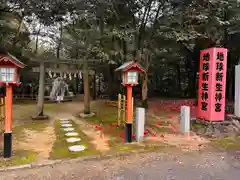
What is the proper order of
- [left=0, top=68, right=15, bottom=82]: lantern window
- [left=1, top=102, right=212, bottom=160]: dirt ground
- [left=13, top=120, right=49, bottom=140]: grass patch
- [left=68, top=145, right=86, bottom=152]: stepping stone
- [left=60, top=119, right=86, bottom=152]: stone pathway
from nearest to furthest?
1. [left=0, top=68, right=15, bottom=82]: lantern window
2. [left=68, top=145, right=86, bottom=152]: stepping stone
3. [left=60, top=119, right=86, bottom=152]: stone pathway
4. [left=1, top=102, right=212, bottom=160]: dirt ground
5. [left=13, top=120, right=49, bottom=140]: grass patch

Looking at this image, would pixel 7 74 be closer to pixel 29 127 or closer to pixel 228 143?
pixel 29 127

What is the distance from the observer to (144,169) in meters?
5.02

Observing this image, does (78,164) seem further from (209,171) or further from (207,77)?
(207,77)

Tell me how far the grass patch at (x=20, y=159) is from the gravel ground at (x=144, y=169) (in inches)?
16.2

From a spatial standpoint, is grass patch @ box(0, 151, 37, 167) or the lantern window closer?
grass patch @ box(0, 151, 37, 167)

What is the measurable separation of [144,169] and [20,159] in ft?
11.4

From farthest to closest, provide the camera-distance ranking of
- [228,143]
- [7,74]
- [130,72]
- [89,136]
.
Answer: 1. [89,136]
2. [228,143]
3. [130,72]
4. [7,74]

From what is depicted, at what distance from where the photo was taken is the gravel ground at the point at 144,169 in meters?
4.59

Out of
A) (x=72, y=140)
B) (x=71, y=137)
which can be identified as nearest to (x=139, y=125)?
(x=72, y=140)

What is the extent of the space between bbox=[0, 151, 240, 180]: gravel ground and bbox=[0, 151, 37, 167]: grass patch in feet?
1.35

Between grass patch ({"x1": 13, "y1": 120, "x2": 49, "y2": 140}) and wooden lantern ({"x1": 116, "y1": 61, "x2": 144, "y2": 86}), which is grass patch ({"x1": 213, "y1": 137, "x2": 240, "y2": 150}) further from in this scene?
grass patch ({"x1": 13, "y1": 120, "x2": 49, "y2": 140})

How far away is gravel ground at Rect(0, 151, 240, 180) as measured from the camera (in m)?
4.59

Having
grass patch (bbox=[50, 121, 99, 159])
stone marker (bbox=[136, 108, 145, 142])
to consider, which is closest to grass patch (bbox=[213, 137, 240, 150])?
stone marker (bbox=[136, 108, 145, 142])

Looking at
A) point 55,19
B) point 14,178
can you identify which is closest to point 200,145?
point 14,178
